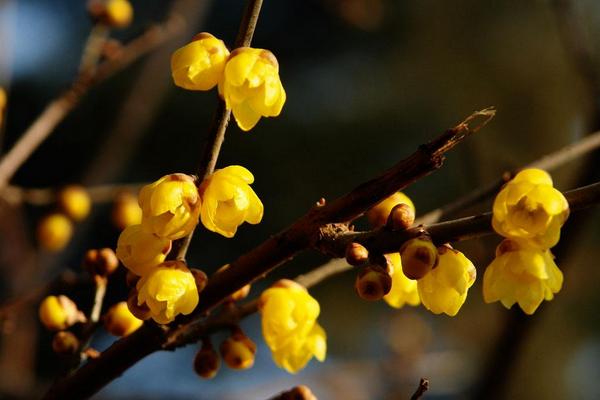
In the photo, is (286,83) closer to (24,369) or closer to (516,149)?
(516,149)

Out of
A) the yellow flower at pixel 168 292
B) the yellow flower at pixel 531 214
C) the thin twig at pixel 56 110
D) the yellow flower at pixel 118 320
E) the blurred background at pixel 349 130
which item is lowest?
the blurred background at pixel 349 130

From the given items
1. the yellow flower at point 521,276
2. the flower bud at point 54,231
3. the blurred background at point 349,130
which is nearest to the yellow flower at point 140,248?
the yellow flower at point 521,276

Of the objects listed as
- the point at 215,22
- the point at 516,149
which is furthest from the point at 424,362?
the point at 215,22

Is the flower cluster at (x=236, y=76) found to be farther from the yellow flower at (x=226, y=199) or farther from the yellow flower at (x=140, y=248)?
the yellow flower at (x=140, y=248)

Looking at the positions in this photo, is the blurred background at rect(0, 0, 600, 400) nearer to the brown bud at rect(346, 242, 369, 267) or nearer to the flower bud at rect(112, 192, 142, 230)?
the flower bud at rect(112, 192, 142, 230)

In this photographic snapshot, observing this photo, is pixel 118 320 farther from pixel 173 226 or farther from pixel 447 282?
pixel 447 282

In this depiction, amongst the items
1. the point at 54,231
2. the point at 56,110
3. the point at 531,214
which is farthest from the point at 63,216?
the point at 531,214

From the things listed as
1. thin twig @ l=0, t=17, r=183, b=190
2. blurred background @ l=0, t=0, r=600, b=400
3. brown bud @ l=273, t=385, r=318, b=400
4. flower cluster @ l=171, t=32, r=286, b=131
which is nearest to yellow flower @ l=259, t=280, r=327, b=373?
brown bud @ l=273, t=385, r=318, b=400
